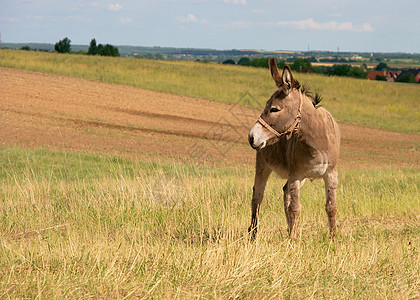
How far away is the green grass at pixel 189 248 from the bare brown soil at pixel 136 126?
8.00m

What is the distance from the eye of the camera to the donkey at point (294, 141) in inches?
216

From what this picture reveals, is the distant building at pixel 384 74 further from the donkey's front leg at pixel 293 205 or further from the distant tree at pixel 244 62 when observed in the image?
the donkey's front leg at pixel 293 205

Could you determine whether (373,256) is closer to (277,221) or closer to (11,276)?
(277,221)

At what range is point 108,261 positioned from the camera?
4828mm

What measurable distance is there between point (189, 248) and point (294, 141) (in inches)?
74.2

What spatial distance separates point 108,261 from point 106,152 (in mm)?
11518

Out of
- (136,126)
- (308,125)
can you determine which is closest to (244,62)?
(136,126)

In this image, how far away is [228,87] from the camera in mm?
39938

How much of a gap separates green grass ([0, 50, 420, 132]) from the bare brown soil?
2543 mm

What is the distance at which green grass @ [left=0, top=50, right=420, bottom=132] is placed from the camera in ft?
116

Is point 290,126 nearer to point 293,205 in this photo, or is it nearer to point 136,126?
point 293,205

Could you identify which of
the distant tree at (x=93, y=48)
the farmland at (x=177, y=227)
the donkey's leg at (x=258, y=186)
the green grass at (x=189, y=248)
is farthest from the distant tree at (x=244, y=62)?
the donkey's leg at (x=258, y=186)

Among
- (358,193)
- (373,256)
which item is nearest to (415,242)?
(373,256)

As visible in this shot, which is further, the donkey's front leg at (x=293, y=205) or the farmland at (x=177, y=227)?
the donkey's front leg at (x=293, y=205)
